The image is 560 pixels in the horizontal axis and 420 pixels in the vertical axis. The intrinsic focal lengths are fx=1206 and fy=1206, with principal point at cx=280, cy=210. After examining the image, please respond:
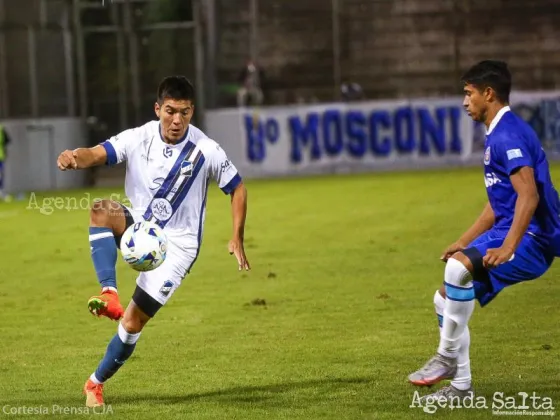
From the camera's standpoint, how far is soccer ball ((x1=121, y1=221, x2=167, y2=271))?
730 centimetres

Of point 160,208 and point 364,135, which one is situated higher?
point 160,208

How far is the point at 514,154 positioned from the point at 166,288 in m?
2.29

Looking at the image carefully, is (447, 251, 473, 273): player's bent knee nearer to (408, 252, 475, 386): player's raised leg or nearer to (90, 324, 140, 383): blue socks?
(408, 252, 475, 386): player's raised leg

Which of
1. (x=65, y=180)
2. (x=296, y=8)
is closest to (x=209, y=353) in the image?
(x=65, y=180)

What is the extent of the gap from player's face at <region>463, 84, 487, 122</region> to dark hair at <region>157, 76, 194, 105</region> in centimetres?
171

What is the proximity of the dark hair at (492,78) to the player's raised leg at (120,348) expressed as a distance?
8.16ft

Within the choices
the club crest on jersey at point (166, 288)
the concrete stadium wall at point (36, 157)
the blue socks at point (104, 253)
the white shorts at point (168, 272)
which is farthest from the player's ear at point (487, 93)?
the concrete stadium wall at point (36, 157)

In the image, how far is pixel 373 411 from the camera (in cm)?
720

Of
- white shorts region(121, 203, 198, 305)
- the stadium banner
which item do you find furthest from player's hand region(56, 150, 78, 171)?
the stadium banner

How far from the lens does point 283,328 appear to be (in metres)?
10.6

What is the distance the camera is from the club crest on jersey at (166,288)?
7509 millimetres

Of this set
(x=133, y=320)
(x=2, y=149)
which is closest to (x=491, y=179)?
(x=133, y=320)

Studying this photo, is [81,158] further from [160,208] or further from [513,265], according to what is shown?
[513,265]

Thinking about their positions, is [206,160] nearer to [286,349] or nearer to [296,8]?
[286,349]
